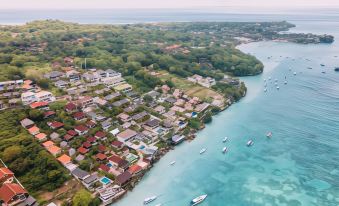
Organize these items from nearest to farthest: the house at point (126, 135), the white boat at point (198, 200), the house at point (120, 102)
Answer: the white boat at point (198, 200) < the house at point (126, 135) < the house at point (120, 102)

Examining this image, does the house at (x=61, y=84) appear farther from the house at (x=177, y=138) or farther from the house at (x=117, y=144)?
the house at (x=177, y=138)

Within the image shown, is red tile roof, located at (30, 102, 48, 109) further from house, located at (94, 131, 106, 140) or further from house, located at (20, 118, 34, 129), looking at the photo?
house, located at (94, 131, 106, 140)

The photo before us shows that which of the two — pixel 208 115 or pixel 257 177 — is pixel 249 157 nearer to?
pixel 257 177

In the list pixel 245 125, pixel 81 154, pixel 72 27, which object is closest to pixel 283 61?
pixel 245 125

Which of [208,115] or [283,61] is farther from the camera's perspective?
[283,61]

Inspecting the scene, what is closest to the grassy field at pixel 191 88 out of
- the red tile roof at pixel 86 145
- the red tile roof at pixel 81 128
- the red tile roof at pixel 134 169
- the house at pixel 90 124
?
the house at pixel 90 124

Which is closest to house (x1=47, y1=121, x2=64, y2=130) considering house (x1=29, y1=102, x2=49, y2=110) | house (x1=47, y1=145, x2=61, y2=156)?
house (x1=47, y1=145, x2=61, y2=156)
